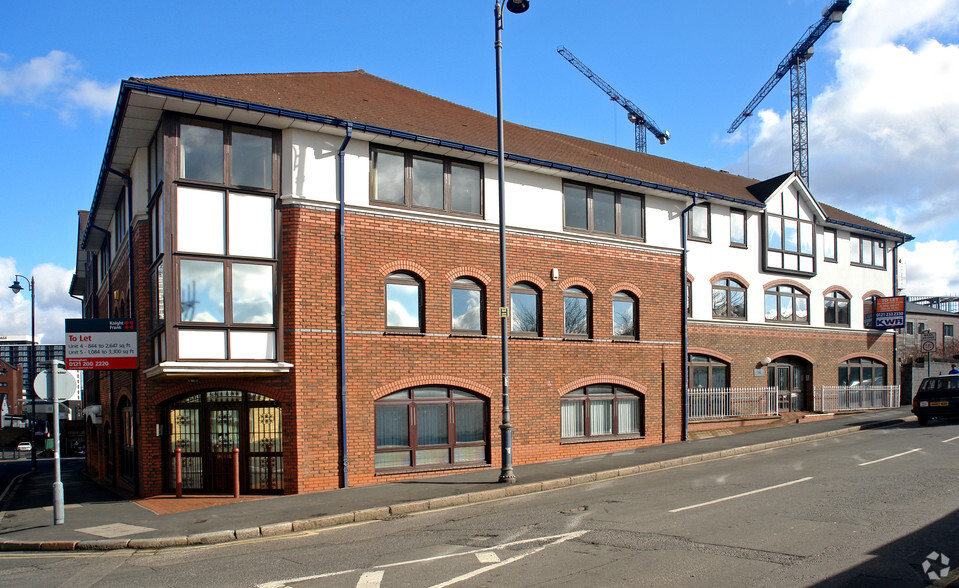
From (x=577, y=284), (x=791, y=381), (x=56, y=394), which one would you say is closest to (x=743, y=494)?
(x=577, y=284)

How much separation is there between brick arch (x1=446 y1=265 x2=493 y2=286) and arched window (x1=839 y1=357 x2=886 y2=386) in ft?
62.5

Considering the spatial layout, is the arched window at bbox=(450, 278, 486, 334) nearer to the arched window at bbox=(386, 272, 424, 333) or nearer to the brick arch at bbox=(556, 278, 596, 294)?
the arched window at bbox=(386, 272, 424, 333)

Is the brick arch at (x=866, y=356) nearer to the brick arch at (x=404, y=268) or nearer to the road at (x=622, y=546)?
the road at (x=622, y=546)

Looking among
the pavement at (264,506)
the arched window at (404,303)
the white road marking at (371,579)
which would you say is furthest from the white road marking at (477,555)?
the arched window at (404,303)

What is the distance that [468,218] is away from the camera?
18.0 metres

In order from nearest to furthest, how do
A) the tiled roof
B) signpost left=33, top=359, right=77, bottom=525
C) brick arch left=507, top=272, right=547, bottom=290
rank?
signpost left=33, top=359, right=77, bottom=525
the tiled roof
brick arch left=507, top=272, right=547, bottom=290

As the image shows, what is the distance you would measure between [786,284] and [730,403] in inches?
237

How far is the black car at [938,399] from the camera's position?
23.4m

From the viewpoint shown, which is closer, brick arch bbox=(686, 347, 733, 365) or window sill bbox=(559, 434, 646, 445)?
window sill bbox=(559, 434, 646, 445)

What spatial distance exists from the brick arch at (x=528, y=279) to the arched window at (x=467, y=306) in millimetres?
933

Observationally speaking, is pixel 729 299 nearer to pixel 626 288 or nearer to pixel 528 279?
pixel 626 288

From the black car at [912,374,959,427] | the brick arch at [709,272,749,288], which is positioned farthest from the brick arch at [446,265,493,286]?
the black car at [912,374,959,427]

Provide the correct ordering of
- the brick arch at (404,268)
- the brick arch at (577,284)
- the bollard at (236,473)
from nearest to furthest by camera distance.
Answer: the bollard at (236,473), the brick arch at (404,268), the brick arch at (577,284)

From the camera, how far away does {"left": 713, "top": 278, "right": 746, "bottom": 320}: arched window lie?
25297 mm
